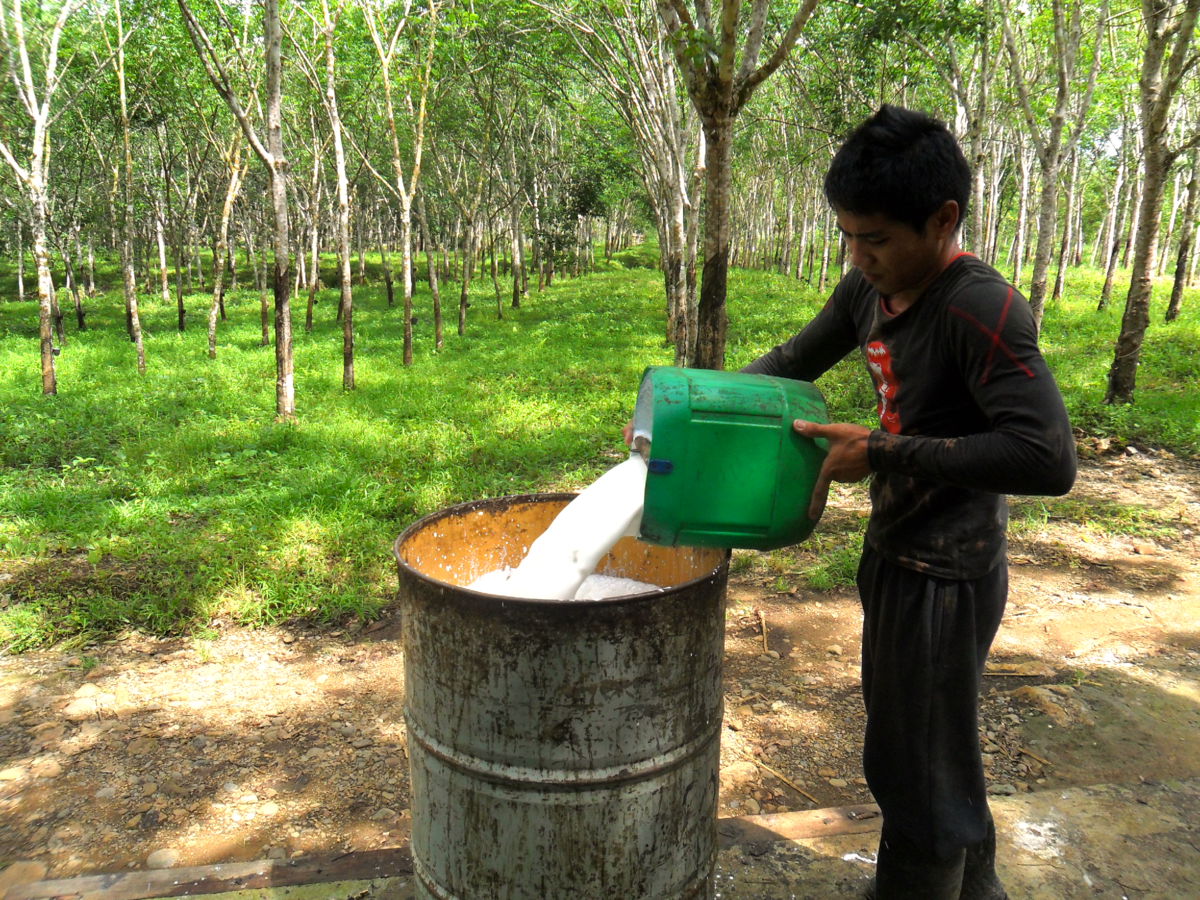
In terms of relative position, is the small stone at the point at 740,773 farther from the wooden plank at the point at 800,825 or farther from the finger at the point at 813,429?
the finger at the point at 813,429

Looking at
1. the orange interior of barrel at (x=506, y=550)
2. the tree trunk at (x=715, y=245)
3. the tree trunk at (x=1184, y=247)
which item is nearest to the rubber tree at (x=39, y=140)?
the tree trunk at (x=715, y=245)

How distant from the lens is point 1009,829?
7.42ft

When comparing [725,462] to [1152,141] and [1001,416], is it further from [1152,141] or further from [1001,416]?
[1152,141]

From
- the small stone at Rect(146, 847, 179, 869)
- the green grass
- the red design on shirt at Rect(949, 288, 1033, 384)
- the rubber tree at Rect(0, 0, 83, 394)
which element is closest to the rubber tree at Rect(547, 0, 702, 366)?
the green grass

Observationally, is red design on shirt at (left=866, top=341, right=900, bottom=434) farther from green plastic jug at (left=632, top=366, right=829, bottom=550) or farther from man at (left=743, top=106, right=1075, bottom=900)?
green plastic jug at (left=632, top=366, right=829, bottom=550)

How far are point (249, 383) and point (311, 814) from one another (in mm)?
8155

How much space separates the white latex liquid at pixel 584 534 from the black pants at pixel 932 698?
56 centimetres

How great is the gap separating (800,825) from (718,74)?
123 inches

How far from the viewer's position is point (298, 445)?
662cm

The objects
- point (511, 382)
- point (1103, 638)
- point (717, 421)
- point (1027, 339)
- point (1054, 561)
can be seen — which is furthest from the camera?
point (511, 382)

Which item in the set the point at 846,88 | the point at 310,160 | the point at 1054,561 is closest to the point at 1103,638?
the point at 1054,561

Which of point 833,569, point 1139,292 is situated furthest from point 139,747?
point 1139,292

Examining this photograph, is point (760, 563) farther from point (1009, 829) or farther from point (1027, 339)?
point (1027, 339)

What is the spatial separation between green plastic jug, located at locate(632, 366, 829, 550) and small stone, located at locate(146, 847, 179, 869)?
1951 mm
